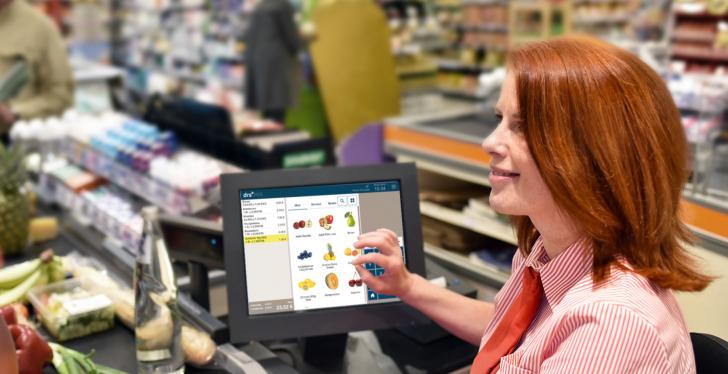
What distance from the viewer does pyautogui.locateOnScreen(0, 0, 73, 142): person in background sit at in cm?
443

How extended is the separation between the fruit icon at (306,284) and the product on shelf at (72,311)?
0.61 meters

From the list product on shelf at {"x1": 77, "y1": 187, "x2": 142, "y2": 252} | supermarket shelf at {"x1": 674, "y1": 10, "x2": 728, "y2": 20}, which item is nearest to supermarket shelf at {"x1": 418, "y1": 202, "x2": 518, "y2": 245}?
product on shelf at {"x1": 77, "y1": 187, "x2": 142, "y2": 252}

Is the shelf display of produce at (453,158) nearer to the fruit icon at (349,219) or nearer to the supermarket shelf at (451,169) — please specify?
the supermarket shelf at (451,169)

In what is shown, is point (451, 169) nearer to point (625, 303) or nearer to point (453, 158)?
point (453, 158)

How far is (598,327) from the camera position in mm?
1157

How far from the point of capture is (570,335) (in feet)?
3.95

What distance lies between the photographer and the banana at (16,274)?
6.84 feet

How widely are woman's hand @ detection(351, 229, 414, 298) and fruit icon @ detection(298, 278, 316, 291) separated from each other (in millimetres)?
124

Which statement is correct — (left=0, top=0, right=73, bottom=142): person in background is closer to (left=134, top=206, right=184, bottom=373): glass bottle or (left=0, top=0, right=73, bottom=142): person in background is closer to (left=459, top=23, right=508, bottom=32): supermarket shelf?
(left=134, top=206, right=184, bottom=373): glass bottle

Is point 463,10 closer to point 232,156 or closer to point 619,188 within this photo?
point 232,156

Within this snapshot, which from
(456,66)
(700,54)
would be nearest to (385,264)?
(700,54)

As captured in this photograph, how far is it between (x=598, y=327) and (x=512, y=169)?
348mm

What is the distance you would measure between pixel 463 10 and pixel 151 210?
25.7 ft

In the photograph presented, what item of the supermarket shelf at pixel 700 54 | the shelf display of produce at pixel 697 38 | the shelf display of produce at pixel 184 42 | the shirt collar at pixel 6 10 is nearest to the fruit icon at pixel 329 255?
the shirt collar at pixel 6 10
